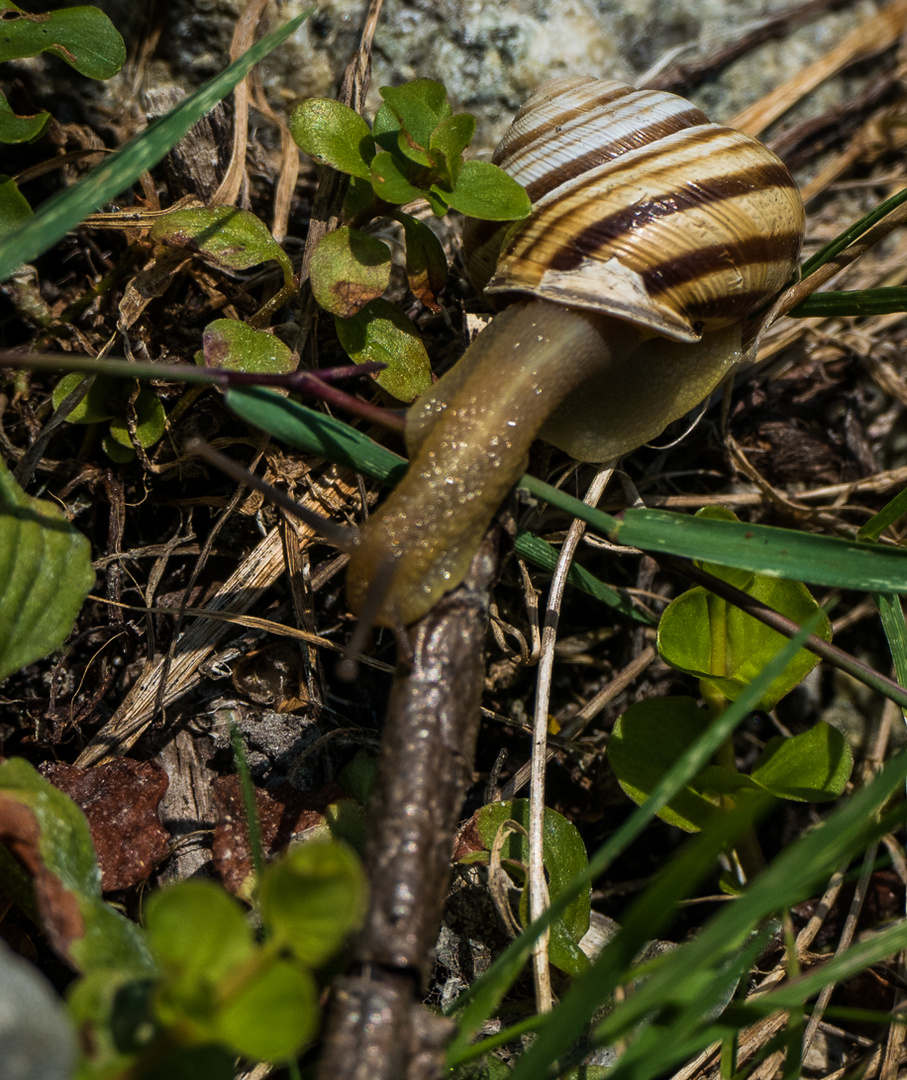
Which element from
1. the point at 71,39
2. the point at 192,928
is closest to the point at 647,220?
the point at 71,39

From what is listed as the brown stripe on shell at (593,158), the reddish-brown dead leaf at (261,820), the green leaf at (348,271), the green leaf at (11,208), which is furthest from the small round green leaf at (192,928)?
the brown stripe on shell at (593,158)

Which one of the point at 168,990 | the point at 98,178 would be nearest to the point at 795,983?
the point at 168,990

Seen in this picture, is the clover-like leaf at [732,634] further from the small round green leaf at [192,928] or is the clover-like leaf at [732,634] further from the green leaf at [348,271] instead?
the small round green leaf at [192,928]

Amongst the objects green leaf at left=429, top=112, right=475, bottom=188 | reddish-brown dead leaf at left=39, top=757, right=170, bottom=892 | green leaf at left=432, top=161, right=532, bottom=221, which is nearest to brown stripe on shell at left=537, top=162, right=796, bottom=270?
green leaf at left=432, top=161, right=532, bottom=221

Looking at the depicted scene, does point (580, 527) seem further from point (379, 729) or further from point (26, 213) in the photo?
point (26, 213)

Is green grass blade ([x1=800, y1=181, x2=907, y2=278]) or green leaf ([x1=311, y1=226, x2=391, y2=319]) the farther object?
green grass blade ([x1=800, y1=181, x2=907, y2=278])

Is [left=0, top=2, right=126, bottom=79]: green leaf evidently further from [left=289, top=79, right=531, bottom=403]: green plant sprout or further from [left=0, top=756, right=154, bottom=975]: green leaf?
[left=0, top=756, right=154, bottom=975]: green leaf
